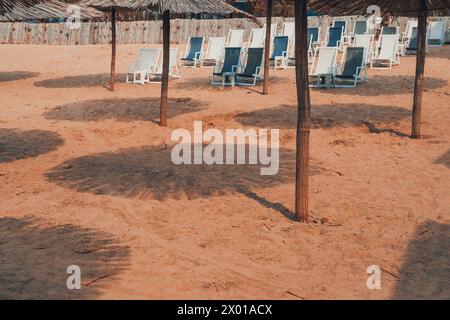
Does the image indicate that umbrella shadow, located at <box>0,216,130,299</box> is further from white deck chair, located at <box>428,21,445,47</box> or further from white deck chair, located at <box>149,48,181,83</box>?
white deck chair, located at <box>428,21,445,47</box>

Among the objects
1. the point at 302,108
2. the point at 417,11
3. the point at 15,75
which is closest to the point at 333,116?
the point at 417,11

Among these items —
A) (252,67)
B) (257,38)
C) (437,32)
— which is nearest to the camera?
(252,67)

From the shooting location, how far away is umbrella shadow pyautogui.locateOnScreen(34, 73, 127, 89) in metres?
15.9

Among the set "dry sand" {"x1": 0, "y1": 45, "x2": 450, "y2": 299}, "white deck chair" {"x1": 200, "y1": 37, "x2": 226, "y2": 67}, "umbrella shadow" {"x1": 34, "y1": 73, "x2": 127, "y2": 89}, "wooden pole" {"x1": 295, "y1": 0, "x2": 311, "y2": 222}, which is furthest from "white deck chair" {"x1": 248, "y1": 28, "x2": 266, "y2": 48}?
"wooden pole" {"x1": 295, "y1": 0, "x2": 311, "y2": 222}

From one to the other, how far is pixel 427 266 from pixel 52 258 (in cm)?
319

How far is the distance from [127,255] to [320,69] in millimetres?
9606

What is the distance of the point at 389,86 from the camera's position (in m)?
14.0

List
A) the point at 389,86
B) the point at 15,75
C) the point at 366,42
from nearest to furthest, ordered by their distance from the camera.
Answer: the point at 389,86, the point at 366,42, the point at 15,75

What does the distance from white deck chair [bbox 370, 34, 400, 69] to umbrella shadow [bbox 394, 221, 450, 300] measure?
37.3 ft

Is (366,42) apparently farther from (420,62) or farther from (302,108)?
(302,108)

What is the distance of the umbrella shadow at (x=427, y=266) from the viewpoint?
4688mm

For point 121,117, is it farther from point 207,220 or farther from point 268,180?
point 207,220

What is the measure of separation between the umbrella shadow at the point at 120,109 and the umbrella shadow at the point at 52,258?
5528mm
